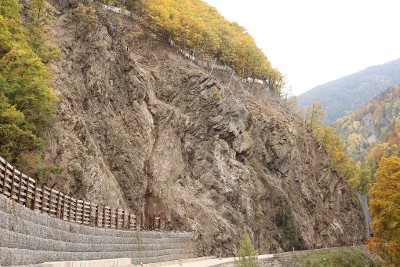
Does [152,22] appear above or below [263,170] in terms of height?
above

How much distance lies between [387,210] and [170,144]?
2115 centimetres

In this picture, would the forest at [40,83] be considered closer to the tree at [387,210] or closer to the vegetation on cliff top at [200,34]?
the tree at [387,210]

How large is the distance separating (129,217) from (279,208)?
31052 mm

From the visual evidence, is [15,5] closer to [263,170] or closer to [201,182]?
[201,182]

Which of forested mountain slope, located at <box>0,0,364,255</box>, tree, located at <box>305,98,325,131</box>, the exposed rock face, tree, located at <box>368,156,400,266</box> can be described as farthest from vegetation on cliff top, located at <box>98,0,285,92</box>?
tree, located at <box>368,156,400,266</box>

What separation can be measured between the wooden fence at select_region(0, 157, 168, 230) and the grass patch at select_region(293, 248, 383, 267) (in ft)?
56.3

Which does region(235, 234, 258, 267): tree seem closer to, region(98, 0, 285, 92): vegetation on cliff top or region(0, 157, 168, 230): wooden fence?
region(0, 157, 168, 230): wooden fence

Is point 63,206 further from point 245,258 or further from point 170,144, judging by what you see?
point 170,144

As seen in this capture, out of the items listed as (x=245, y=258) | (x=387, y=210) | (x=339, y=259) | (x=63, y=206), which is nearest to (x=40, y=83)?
(x=63, y=206)

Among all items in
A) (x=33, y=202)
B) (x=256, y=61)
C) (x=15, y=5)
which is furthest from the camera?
(x=256, y=61)

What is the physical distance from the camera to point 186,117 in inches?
1976

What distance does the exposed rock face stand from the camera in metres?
34.1

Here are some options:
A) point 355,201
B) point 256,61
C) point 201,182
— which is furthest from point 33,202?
point 355,201

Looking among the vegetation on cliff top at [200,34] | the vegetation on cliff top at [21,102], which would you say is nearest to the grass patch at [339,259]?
the vegetation on cliff top at [21,102]
